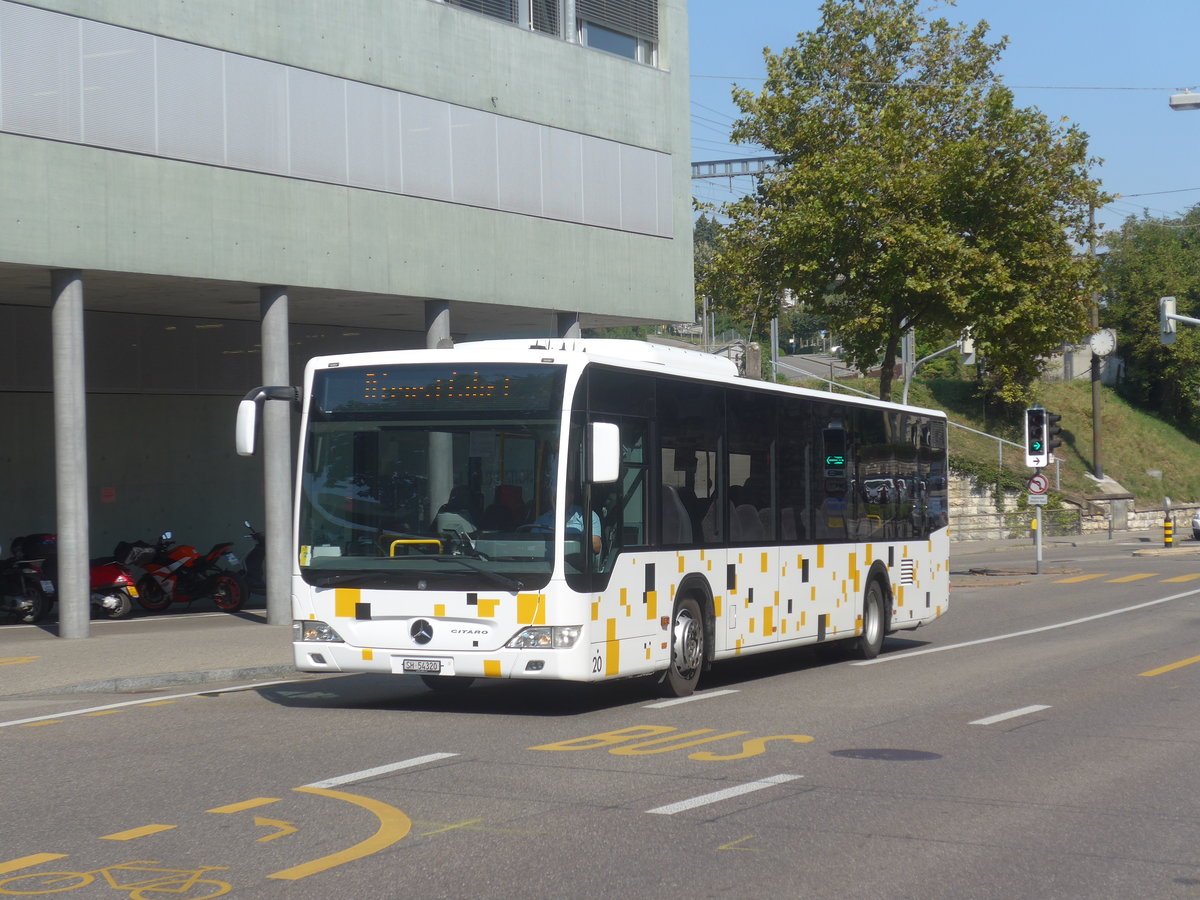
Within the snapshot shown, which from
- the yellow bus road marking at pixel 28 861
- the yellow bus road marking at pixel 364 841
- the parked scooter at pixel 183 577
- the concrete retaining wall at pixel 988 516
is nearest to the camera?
the yellow bus road marking at pixel 364 841

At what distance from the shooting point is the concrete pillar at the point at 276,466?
2269 cm

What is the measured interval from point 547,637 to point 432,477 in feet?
4.99

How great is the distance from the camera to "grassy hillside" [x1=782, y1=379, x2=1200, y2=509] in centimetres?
6059

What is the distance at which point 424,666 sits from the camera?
12.0 m

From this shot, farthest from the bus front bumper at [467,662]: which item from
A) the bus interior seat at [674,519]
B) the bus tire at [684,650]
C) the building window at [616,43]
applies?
the building window at [616,43]

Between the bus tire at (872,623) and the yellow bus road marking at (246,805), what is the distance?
10.2 metres

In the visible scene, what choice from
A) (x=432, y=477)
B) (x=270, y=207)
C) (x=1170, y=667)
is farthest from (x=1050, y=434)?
(x=432, y=477)

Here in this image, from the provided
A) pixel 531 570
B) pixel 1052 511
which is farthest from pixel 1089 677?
pixel 1052 511

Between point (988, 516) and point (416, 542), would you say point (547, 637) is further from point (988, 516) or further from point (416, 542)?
point (988, 516)

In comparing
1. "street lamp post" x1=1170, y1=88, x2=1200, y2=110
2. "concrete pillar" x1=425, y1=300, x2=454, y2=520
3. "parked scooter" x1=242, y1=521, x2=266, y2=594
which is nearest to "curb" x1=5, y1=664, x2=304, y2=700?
"concrete pillar" x1=425, y1=300, x2=454, y2=520

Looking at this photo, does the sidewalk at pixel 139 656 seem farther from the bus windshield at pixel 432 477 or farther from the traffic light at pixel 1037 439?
the traffic light at pixel 1037 439

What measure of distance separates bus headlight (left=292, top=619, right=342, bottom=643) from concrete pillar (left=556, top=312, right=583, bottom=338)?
51.9 feet

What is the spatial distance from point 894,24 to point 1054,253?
28.6 ft

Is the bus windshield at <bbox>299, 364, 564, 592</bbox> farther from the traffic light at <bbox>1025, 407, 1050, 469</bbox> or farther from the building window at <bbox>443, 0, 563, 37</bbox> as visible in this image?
the traffic light at <bbox>1025, 407, 1050, 469</bbox>
